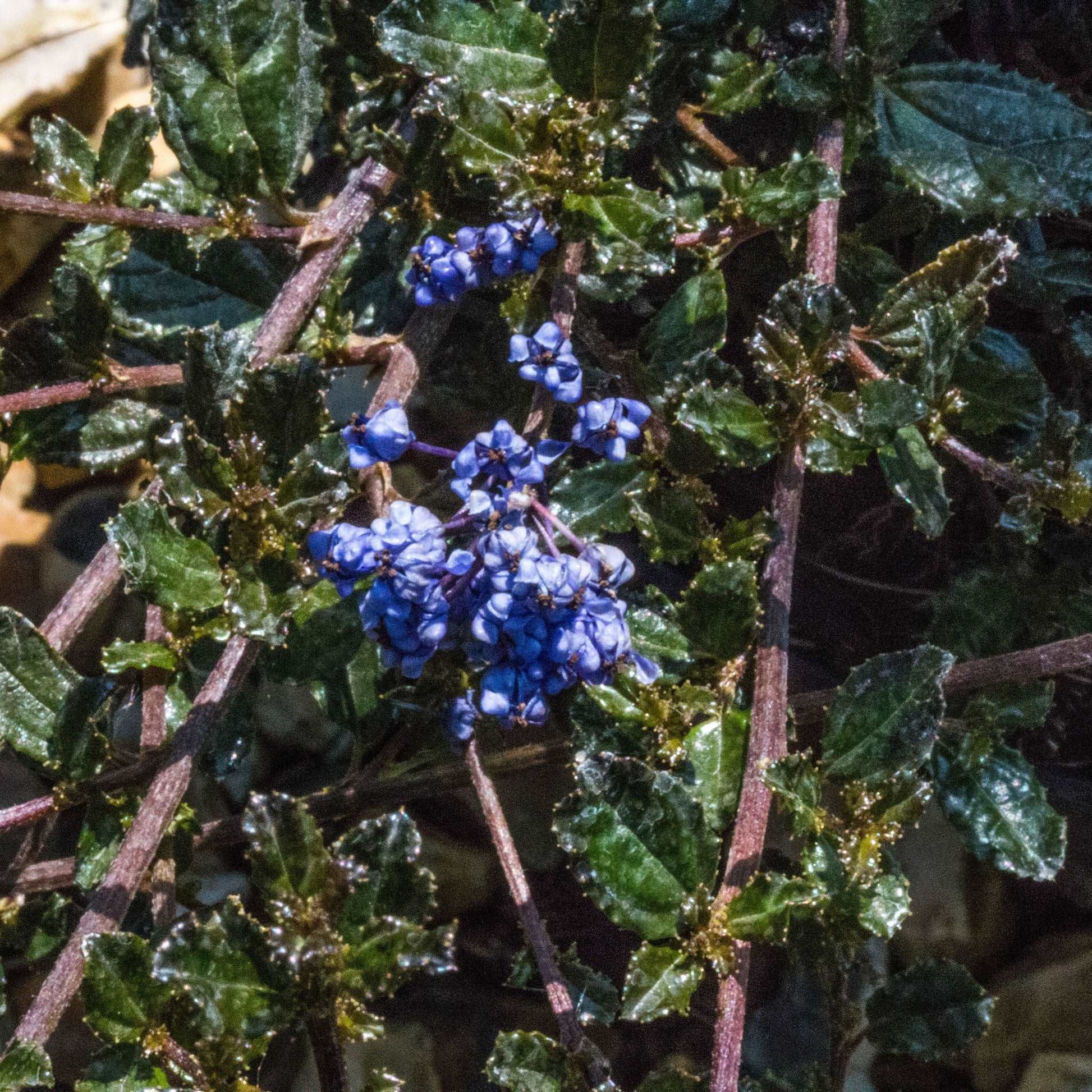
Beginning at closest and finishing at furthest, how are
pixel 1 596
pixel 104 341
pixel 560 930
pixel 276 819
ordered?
pixel 276 819 → pixel 104 341 → pixel 560 930 → pixel 1 596

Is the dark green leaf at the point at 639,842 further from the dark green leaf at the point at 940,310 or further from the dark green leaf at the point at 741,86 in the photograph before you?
the dark green leaf at the point at 741,86

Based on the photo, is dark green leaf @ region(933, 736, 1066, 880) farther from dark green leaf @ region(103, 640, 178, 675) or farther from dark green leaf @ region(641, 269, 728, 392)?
dark green leaf @ region(103, 640, 178, 675)

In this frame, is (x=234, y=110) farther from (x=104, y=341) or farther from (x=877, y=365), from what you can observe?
(x=877, y=365)

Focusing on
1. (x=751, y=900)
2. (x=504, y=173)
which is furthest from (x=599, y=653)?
(x=504, y=173)

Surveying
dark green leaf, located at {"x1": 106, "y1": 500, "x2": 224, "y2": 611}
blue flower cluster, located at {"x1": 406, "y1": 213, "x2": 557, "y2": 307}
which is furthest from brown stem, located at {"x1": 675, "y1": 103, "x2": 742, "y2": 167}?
dark green leaf, located at {"x1": 106, "y1": 500, "x2": 224, "y2": 611}

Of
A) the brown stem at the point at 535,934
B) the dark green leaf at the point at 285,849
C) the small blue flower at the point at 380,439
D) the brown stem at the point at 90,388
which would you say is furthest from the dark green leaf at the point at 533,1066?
the brown stem at the point at 90,388

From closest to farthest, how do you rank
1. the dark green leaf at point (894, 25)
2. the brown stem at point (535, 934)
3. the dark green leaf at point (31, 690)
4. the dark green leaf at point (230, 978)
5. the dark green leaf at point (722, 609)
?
the dark green leaf at point (230, 978), the brown stem at point (535, 934), the dark green leaf at point (722, 609), the dark green leaf at point (31, 690), the dark green leaf at point (894, 25)
